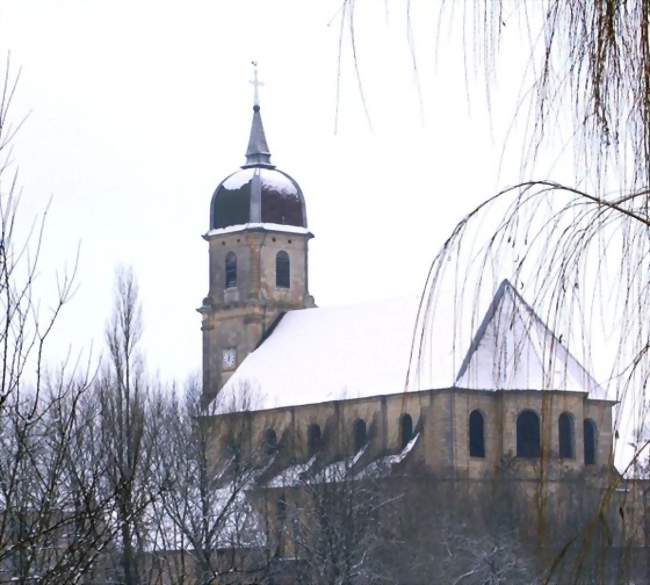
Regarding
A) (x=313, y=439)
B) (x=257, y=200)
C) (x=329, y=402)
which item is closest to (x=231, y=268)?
(x=257, y=200)

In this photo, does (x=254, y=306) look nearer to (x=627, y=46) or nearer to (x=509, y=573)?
(x=509, y=573)

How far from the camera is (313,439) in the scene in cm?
6919

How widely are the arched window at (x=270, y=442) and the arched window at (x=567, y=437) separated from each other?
10322mm

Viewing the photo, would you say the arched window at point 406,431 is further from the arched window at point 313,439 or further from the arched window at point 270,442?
the arched window at point 270,442

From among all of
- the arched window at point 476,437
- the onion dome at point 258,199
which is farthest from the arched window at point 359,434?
the onion dome at point 258,199

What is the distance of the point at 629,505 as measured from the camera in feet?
17.4

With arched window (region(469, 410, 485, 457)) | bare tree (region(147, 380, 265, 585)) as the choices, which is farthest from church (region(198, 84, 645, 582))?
bare tree (region(147, 380, 265, 585))

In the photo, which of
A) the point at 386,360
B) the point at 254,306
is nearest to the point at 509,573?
the point at 386,360

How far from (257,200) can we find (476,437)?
14.8m

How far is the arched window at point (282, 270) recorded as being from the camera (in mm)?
76375

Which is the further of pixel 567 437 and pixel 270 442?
pixel 270 442

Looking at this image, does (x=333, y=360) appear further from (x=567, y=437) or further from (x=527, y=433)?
(x=527, y=433)

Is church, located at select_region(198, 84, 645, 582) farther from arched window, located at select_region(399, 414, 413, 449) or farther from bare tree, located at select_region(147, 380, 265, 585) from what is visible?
bare tree, located at select_region(147, 380, 265, 585)

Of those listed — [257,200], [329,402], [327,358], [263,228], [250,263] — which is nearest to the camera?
[329,402]
